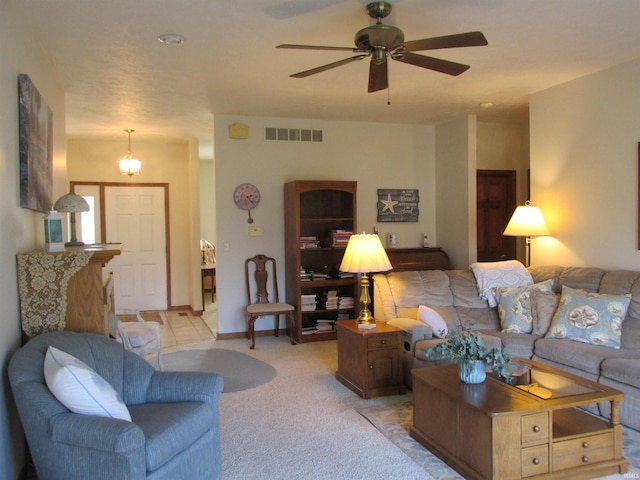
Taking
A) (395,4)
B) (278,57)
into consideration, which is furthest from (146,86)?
(395,4)

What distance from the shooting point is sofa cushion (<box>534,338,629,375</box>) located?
11.1ft

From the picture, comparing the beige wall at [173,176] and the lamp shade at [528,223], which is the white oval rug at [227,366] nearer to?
the beige wall at [173,176]

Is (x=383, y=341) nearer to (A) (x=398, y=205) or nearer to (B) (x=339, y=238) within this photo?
(B) (x=339, y=238)

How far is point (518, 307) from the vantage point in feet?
13.8

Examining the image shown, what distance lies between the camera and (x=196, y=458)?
7.82ft

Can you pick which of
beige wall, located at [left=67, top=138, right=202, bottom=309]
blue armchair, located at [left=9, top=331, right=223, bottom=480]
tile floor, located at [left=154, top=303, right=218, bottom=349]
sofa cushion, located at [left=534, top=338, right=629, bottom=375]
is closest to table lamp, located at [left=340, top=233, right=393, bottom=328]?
sofa cushion, located at [left=534, top=338, right=629, bottom=375]

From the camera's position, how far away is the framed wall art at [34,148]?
2838 millimetres

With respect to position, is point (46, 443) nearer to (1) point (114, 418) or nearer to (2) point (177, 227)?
(1) point (114, 418)

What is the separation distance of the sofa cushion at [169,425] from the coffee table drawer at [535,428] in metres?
1.54

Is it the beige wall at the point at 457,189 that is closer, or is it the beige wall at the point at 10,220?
the beige wall at the point at 10,220

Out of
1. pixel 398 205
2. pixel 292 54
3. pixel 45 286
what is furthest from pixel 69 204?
pixel 398 205

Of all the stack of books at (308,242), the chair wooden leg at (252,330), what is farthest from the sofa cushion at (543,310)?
the chair wooden leg at (252,330)

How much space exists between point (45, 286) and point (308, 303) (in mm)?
3374

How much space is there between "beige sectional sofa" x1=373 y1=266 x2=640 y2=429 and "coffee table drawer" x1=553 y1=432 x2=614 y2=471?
64 centimetres
